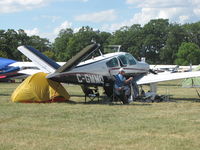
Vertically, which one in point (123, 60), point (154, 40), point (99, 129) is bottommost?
point (99, 129)

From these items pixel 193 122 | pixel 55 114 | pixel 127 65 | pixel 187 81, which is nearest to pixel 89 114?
pixel 55 114

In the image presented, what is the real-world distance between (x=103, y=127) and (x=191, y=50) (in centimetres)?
8761

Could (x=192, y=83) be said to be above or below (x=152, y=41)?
below

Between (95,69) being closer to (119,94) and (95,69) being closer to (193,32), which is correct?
(119,94)

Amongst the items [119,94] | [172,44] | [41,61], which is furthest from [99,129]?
[172,44]

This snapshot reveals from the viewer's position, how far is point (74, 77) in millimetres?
13633

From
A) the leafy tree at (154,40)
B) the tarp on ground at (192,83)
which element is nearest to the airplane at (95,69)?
the tarp on ground at (192,83)

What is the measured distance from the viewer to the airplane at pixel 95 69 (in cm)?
1363

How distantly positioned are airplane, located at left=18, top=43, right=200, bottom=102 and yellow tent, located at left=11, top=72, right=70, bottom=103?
1.60 ft

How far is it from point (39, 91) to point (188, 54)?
82.0 metres

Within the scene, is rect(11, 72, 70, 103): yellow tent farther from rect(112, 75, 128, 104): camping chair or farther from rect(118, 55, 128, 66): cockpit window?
rect(118, 55, 128, 66): cockpit window

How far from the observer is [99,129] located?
328 inches

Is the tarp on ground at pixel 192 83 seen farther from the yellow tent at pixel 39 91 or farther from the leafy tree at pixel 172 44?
the leafy tree at pixel 172 44

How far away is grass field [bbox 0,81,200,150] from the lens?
677cm
